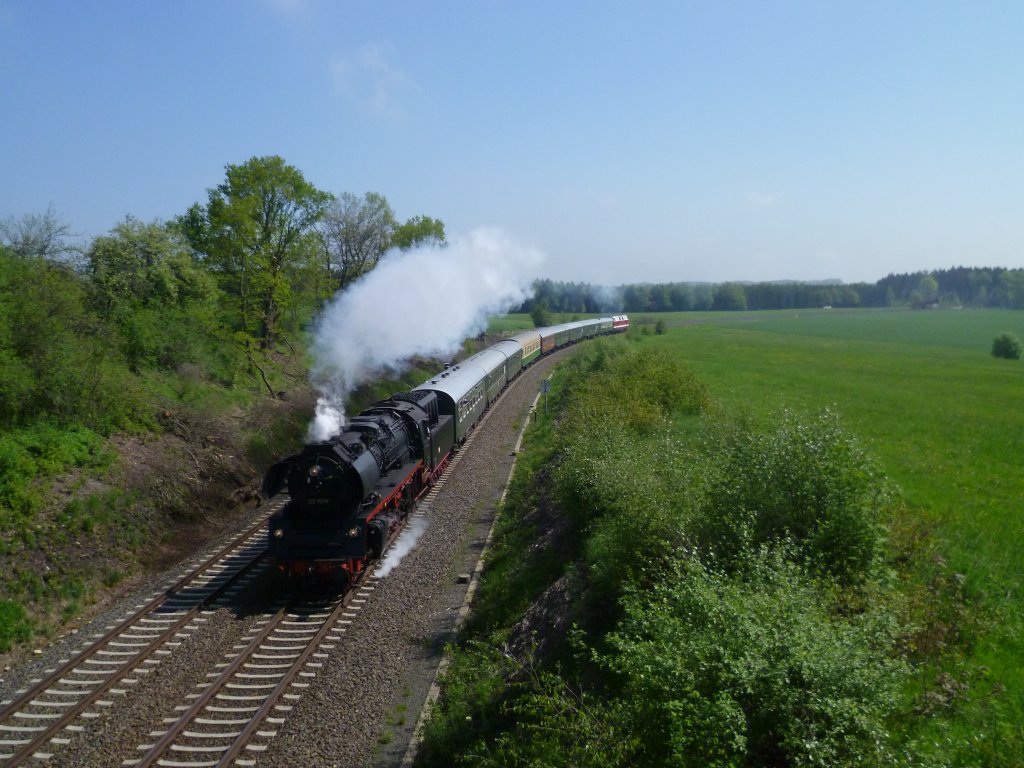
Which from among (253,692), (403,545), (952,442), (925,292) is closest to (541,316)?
(952,442)

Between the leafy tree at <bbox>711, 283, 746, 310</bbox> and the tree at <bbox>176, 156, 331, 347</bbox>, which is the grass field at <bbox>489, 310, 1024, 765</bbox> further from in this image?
the leafy tree at <bbox>711, 283, 746, 310</bbox>

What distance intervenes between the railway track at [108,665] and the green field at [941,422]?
1241cm

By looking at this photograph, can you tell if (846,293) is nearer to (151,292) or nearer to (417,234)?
(417,234)

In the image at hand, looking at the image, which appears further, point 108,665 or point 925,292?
point 925,292

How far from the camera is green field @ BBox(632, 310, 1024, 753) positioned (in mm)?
9523

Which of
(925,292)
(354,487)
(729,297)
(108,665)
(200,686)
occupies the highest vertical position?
(729,297)

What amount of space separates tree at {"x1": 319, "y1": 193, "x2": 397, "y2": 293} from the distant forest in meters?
82.6

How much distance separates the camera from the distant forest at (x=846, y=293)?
475ft

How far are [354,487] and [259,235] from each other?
72.1 ft

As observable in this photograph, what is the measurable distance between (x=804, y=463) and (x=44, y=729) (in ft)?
39.7

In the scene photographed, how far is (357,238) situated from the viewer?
1801 inches

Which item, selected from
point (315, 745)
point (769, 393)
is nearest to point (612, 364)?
point (769, 393)

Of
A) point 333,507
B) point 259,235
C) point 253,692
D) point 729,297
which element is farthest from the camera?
point 729,297

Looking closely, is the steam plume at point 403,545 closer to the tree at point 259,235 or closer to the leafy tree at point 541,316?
the tree at point 259,235
